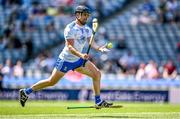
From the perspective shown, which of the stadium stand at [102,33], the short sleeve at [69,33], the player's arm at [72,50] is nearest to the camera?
the player's arm at [72,50]

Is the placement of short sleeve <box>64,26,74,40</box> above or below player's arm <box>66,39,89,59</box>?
above

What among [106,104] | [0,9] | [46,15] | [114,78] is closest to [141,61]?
[114,78]

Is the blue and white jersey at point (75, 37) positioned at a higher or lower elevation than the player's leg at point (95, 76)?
higher

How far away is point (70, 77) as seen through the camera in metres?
32.7

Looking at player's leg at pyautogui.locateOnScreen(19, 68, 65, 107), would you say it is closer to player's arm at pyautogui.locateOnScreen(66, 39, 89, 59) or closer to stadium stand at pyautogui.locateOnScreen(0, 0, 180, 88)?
player's arm at pyautogui.locateOnScreen(66, 39, 89, 59)

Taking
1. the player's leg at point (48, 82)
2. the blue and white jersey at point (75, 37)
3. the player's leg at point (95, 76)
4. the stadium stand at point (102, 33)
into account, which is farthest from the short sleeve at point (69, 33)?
the stadium stand at point (102, 33)

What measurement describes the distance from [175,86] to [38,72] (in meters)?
6.39

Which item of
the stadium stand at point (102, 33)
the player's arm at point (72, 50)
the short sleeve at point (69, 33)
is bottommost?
the player's arm at point (72, 50)

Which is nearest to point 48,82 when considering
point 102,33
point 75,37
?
point 75,37

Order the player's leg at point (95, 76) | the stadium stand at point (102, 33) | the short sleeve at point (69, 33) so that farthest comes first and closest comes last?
the stadium stand at point (102, 33) → the player's leg at point (95, 76) → the short sleeve at point (69, 33)

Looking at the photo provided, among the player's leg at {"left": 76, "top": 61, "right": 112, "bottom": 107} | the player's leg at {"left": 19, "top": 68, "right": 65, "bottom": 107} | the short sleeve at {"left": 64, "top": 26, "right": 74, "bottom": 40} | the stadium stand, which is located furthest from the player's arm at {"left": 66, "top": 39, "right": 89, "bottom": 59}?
the stadium stand

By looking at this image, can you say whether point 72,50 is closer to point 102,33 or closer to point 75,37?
point 75,37

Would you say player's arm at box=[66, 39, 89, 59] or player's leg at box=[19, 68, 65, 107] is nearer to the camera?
player's arm at box=[66, 39, 89, 59]

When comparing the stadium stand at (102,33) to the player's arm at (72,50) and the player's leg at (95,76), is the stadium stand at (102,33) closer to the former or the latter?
the player's leg at (95,76)
